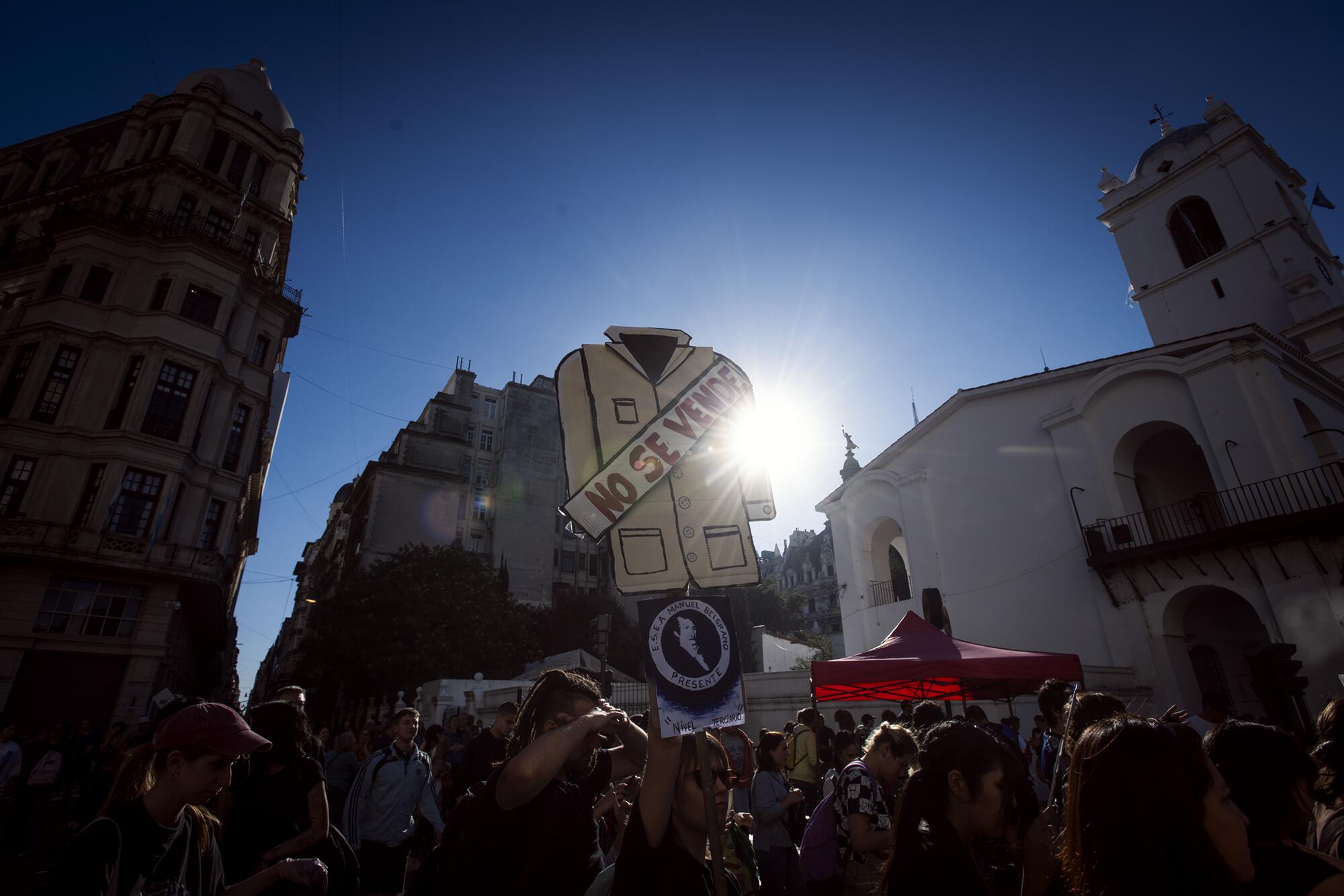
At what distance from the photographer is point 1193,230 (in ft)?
80.7

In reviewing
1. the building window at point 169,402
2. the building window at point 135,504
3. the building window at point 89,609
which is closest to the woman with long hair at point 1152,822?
the building window at point 89,609

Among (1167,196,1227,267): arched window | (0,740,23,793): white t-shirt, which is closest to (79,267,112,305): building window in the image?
(0,740,23,793): white t-shirt

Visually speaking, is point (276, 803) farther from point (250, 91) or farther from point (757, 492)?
point (250, 91)

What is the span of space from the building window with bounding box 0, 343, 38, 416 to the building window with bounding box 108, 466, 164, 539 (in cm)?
457

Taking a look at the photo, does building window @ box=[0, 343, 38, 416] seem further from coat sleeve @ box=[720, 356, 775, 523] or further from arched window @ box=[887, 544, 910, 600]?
arched window @ box=[887, 544, 910, 600]

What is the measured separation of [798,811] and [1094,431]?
48.1 feet

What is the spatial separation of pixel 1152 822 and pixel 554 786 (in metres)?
2.25

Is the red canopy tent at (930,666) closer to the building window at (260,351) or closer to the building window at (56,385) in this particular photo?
the building window at (56,385)

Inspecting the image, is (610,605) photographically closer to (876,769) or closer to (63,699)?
(63,699)

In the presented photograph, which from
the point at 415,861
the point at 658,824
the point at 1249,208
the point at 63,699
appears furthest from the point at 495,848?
the point at 1249,208

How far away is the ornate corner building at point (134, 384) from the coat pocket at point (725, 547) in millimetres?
23639

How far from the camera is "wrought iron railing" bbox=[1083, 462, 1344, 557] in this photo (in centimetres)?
1278

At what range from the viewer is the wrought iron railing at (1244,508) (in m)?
12.8

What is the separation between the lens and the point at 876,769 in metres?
4.53
